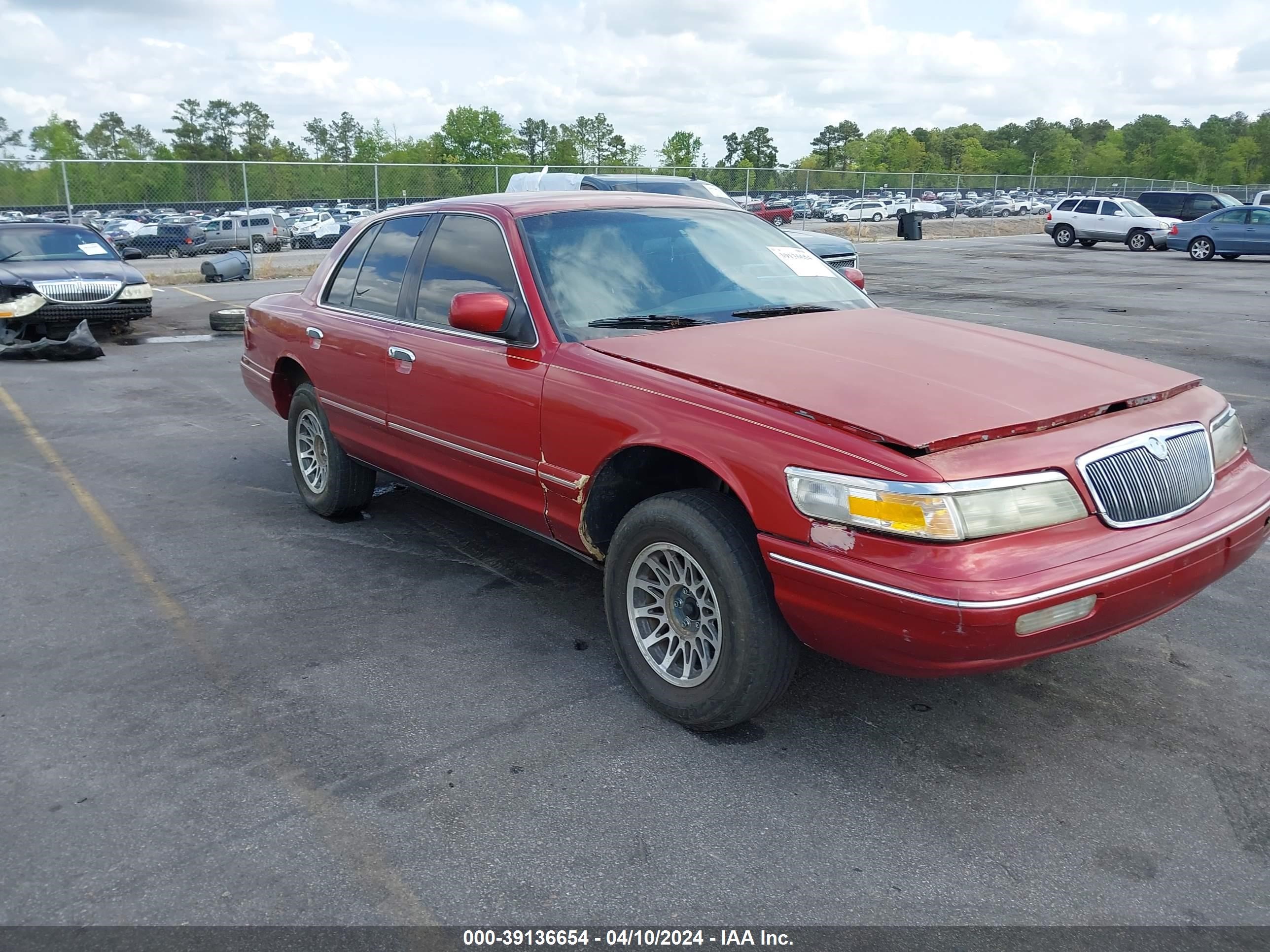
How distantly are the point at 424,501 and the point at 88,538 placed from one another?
1.76m

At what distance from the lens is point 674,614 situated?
134 inches

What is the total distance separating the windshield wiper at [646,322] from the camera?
3.90 meters

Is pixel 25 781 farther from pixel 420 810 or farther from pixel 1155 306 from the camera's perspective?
pixel 1155 306

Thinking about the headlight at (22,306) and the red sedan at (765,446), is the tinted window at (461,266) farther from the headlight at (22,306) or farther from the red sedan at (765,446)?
the headlight at (22,306)

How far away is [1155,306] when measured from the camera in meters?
16.0

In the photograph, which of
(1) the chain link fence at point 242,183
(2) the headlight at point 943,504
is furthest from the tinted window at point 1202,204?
(2) the headlight at point 943,504

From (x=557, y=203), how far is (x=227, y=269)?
17.7 metres

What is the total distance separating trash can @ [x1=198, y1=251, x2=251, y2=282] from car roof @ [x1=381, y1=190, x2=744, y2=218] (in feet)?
55.1

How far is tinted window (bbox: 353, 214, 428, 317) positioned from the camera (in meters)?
4.82

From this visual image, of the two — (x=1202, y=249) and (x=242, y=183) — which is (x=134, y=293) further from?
(x=1202, y=249)

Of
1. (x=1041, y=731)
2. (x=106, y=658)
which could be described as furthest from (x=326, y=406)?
(x=1041, y=731)

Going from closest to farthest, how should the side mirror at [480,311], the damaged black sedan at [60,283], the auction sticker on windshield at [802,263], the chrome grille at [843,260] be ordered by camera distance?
the side mirror at [480,311] → the auction sticker on windshield at [802,263] → the damaged black sedan at [60,283] → the chrome grille at [843,260]

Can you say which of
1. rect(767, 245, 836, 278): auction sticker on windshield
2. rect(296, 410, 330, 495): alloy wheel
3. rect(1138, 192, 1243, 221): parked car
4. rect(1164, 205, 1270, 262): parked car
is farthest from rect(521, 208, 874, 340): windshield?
rect(1138, 192, 1243, 221): parked car

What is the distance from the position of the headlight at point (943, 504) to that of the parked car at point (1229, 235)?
28.5 metres
